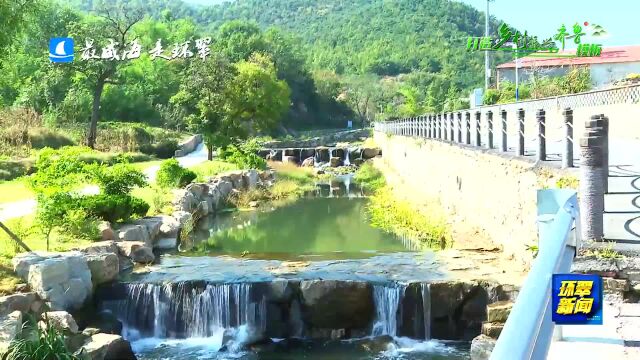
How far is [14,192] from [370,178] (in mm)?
19247

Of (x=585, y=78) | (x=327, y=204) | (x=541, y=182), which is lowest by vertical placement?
(x=327, y=204)

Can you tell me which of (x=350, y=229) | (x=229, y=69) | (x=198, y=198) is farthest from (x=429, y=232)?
(x=229, y=69)

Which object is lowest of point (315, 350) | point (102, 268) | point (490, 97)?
point (315, 350)

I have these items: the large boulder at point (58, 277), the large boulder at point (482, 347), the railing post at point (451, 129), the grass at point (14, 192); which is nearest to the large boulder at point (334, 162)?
the railing post at point (451, 129)

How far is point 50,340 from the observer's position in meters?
8.11

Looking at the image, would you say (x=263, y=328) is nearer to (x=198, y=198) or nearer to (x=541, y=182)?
(x=541, y=182)

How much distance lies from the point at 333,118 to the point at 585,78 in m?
43.0

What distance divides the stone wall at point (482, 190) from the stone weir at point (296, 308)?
1.69 m

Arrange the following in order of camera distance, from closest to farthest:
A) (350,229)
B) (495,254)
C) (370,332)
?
1. (370,332)
2. (495,254)
3. (350,229)

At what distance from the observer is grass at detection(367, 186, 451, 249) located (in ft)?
54.9

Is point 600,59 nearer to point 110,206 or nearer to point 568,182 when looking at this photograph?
point 110,206

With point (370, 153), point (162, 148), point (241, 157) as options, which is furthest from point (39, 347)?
point (370, 153)

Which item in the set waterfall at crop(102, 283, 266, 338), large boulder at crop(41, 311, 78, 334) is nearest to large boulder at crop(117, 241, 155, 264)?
waterfall at crop(102, 283, 266, 338)

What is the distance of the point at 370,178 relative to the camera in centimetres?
3472
